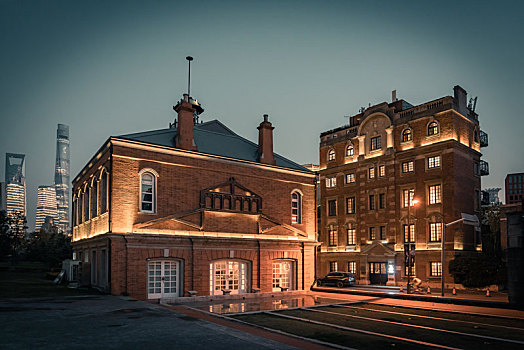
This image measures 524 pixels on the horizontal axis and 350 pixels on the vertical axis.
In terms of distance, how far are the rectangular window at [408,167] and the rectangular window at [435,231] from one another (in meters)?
5.67

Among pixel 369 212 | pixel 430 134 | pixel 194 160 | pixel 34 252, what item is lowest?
pixel 34 252

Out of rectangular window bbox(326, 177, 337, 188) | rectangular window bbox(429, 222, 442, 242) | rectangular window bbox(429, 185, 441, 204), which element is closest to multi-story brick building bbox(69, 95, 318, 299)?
rectangular window bbox(429, 222, 442, 242)

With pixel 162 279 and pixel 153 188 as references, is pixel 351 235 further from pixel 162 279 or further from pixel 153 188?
pixel 153 188

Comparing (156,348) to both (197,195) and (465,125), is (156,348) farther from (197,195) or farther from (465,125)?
(465,125)

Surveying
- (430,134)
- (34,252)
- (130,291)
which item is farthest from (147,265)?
(34,252)

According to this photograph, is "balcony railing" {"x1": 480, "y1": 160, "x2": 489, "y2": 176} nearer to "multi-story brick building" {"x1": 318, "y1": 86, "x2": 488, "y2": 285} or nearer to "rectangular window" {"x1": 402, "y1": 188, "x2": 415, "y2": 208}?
"multi-story brick building" {"x1": 318, "y1": 86, "x2": 488, "y2": 285}

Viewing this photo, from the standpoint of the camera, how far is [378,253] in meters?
46.3

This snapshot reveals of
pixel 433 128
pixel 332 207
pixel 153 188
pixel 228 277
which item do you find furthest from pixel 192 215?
pixel 433 128

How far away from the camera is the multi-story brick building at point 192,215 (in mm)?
28891

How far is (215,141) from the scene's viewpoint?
3597 centimetres

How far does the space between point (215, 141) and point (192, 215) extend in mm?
6972

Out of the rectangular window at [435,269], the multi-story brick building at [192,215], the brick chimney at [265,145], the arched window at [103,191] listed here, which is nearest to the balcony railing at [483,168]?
Result: the rectangular window at [435,269]

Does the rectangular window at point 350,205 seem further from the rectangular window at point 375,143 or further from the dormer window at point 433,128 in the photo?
the dormer window at point 433,128

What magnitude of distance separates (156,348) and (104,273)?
18.6m
